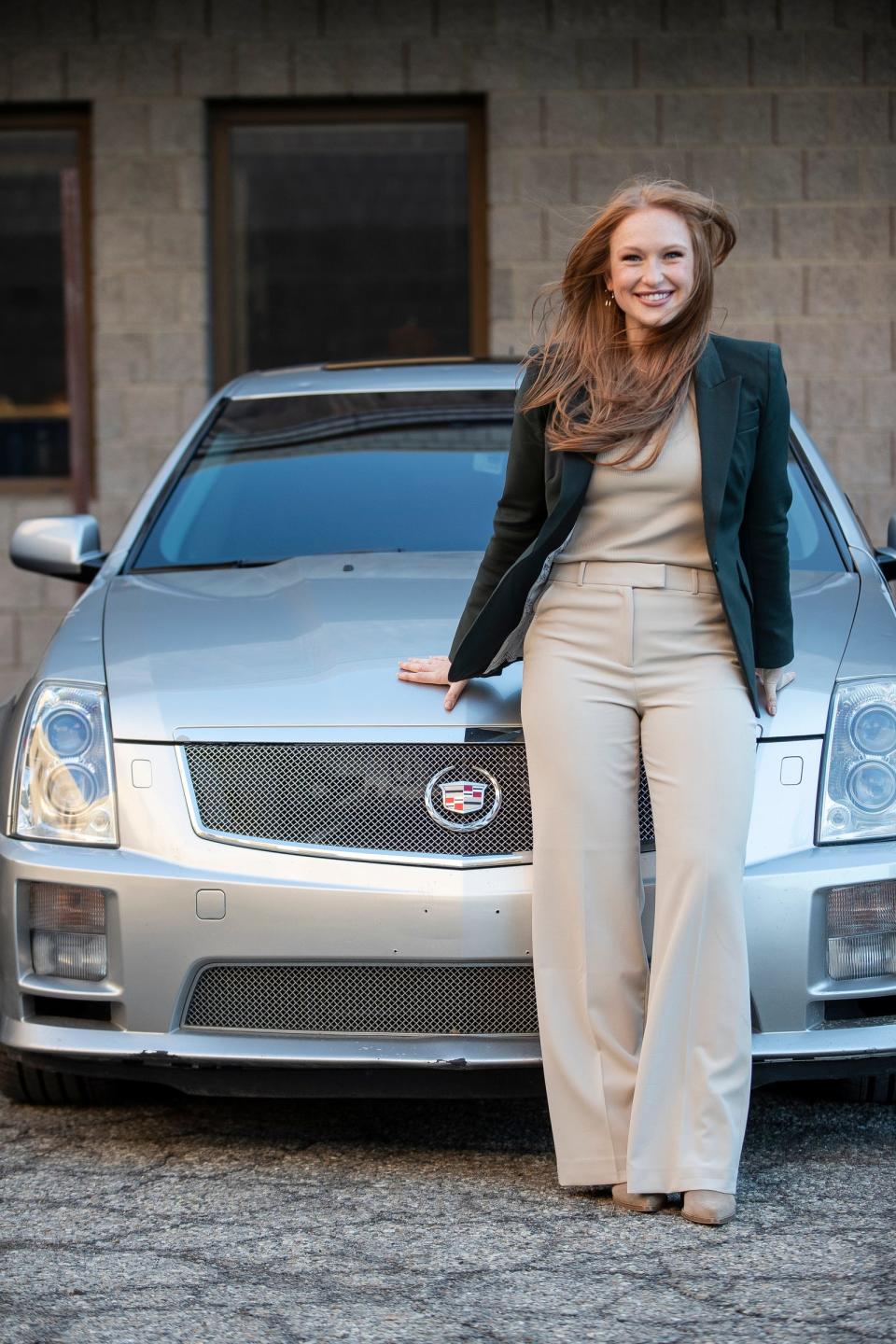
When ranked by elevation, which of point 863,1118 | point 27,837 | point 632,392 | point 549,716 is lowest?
point 863,1118

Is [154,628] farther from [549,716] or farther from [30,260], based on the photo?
[30,260]

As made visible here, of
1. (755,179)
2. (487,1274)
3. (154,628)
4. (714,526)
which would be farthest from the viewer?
(755,179)

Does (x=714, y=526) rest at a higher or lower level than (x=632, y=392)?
lower

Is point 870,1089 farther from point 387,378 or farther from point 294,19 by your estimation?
point 294,19

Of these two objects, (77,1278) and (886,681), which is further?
(886,681)

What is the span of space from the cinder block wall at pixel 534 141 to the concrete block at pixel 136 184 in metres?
0.01

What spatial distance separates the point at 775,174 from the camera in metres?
8.64

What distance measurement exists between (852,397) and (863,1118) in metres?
5.59

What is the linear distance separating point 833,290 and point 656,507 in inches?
234

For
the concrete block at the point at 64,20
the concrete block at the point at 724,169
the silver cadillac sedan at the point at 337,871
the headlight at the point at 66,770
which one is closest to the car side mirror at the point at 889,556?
the silver cadillac sedan at the point at 337,871

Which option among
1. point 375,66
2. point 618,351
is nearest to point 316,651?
point 618,351

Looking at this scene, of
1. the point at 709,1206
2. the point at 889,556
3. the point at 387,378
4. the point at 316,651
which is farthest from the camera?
the point at 387,378

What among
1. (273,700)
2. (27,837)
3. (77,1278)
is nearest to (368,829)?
(273,700)

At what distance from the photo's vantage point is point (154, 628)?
12.1ft
